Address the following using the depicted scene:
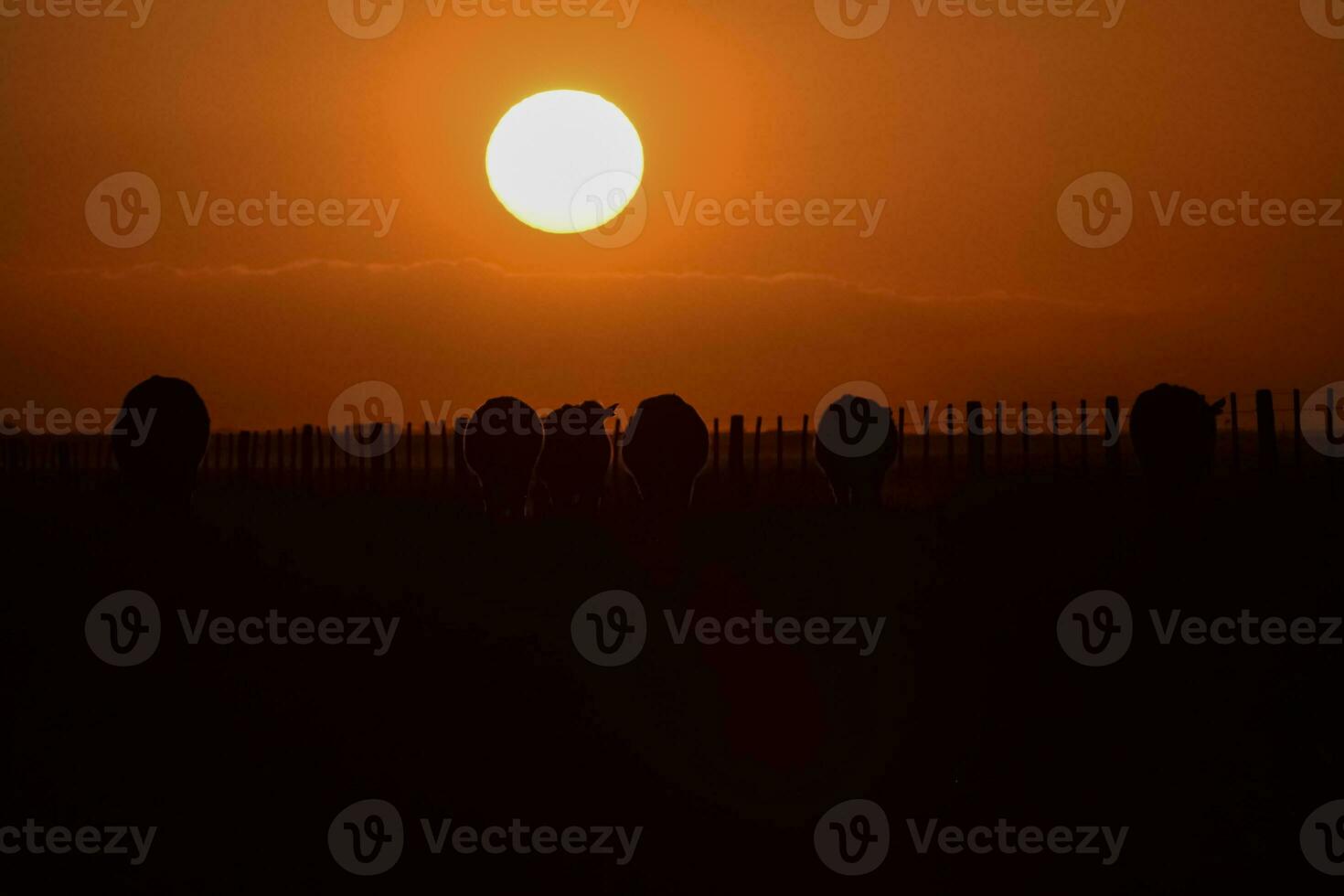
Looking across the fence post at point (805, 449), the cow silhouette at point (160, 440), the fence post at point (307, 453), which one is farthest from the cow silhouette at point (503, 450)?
the fence post at point (307, 453)

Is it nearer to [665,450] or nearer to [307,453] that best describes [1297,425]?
[665,450]

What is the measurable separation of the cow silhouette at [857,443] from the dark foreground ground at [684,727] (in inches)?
374

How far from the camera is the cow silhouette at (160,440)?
18.5 m

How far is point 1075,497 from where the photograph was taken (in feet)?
62.6

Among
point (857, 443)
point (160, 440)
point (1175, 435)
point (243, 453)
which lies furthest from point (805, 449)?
point (243, 453)

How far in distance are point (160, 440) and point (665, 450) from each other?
7.36 metres

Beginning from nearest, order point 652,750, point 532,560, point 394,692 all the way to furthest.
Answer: point 652,750 < point 394,692 < point 532,560

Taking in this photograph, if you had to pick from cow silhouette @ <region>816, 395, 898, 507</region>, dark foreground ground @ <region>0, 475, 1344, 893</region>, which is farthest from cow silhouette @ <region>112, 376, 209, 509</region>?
cow silhouette @ <region>816, 395, 898, 507</region>

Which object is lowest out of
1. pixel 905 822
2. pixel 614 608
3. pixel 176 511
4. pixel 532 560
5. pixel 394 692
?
pixel 905 822

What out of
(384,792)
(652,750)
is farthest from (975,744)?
(384,792)

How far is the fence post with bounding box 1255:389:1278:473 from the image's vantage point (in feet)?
64.2

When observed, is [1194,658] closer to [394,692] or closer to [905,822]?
[905,822]

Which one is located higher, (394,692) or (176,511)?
(176,511)

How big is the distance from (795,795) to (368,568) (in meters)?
7.09
